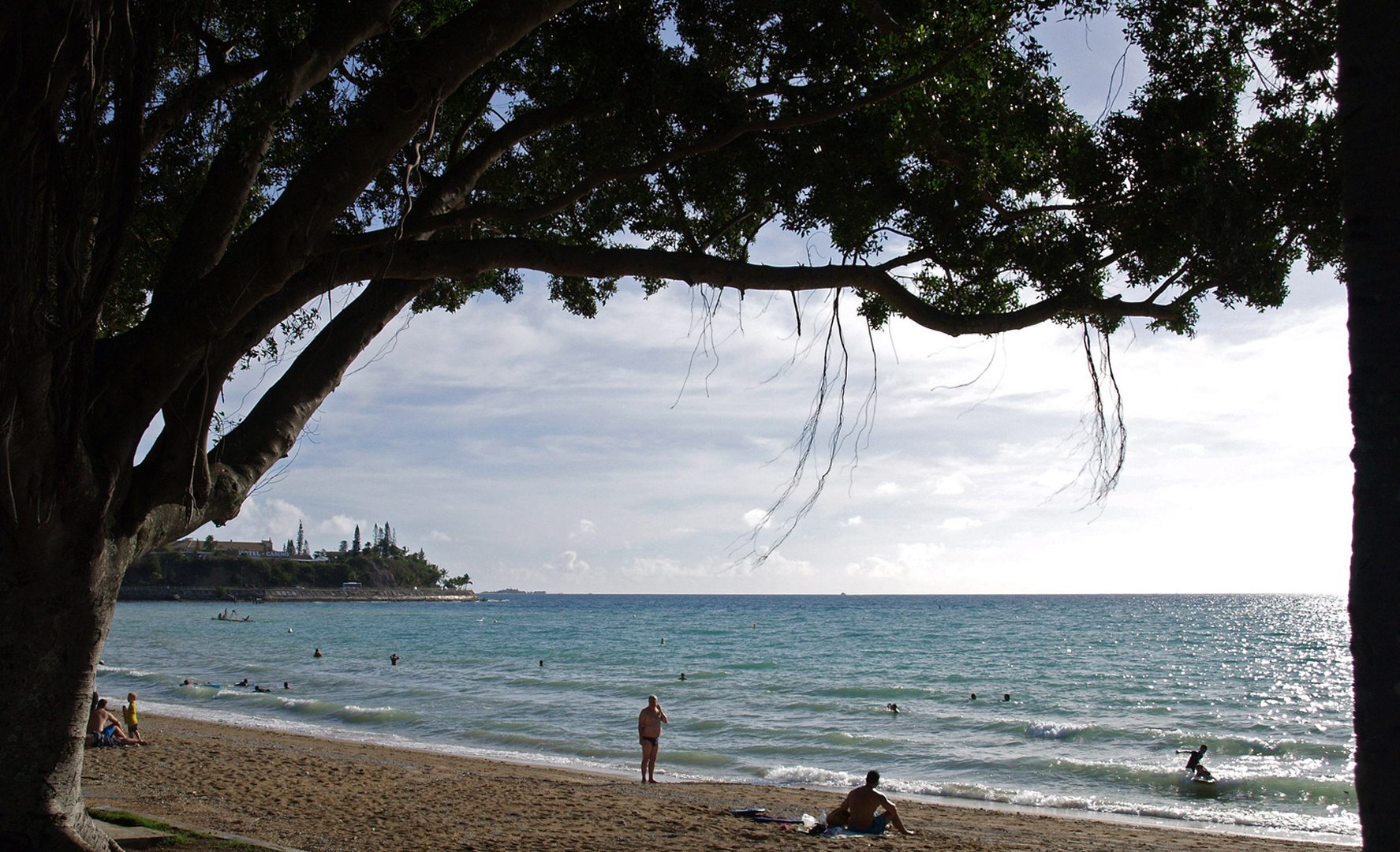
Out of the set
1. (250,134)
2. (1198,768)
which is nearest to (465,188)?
(250,134)

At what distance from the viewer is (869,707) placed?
2438 cm

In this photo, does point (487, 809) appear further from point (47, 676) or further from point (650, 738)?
point (47, 676)

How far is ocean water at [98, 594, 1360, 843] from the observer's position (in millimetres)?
15219

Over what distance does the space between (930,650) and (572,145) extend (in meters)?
43.2

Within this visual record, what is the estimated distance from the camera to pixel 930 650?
45875mm

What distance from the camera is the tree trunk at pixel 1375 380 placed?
6.79 ft

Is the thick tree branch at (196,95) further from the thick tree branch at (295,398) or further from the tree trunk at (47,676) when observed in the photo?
the tree trunk at (47,676)

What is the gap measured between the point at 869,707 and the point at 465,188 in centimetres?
2153

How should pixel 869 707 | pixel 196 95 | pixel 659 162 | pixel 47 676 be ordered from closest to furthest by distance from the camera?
1. pixel 47 676
2. pixel 659 162
3. pixel 196 95
4. pixel 869 707

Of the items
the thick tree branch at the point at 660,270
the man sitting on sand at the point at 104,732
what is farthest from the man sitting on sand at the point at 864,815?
the man sitting on sand at the point at 104,732

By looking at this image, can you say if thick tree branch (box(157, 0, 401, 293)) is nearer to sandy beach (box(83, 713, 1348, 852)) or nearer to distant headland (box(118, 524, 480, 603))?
sandy beach (box(83, 713, 1348, 852))

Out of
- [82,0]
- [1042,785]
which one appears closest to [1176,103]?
[82,0]

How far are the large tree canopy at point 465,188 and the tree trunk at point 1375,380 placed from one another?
2669 millimetres

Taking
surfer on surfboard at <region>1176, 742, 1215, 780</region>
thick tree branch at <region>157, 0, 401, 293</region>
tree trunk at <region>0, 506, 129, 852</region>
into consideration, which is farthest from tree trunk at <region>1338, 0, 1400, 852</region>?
surfer on surfboard at <region>1176, 742, 1215, 780</region>
